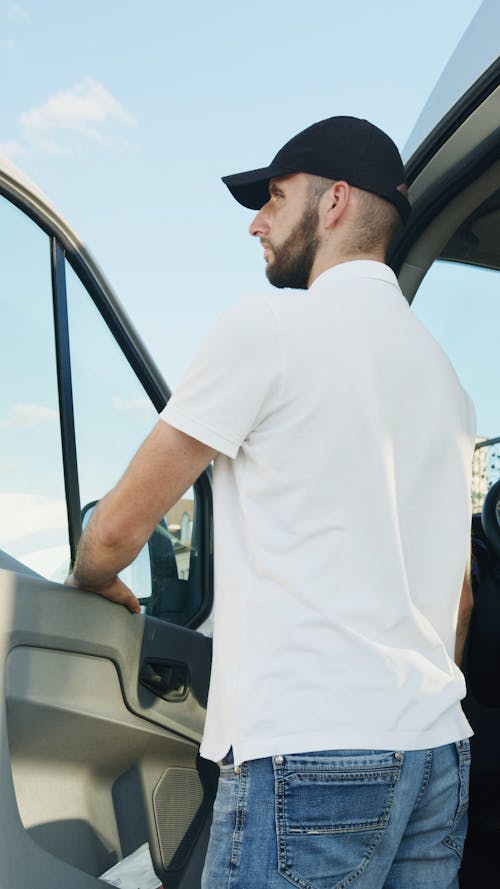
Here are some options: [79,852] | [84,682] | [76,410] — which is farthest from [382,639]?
[76,410]

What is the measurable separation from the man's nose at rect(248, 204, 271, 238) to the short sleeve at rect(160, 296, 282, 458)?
0.45 meters

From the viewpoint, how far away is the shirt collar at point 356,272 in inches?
59.7

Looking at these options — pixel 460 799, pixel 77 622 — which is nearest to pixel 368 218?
pixel 77 622

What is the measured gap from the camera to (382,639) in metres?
1.35

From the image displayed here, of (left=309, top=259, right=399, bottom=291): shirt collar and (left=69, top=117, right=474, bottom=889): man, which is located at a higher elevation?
(left=309, top=259, right=399, bottom=291): shirt collar

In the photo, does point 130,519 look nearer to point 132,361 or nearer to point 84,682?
point 84,682

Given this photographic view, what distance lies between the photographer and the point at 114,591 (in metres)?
1.74

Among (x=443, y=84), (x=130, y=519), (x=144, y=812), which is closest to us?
(x=130, y=519)

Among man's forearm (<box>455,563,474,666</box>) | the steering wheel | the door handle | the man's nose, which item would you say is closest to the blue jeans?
man's forearm (<box>455,563,474,666</box>)

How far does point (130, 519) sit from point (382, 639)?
0.45 m

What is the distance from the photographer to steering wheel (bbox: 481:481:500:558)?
108 inches

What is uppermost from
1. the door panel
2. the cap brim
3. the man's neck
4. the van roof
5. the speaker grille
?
the van roof

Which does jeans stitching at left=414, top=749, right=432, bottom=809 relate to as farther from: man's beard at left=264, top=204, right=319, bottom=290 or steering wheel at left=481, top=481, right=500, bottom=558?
steering wheel at left=481, top=481, right=500, bottom=558

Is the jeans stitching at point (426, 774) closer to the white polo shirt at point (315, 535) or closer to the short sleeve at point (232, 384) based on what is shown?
the white polo shirt at point (315, 535)
